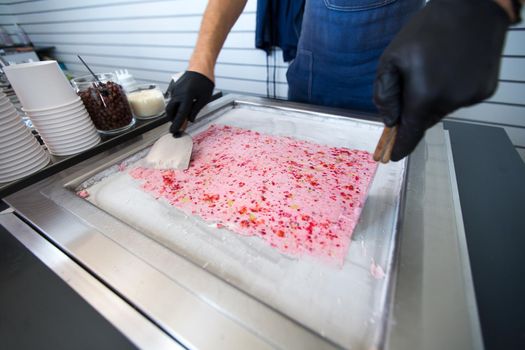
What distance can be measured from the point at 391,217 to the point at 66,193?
852 mm

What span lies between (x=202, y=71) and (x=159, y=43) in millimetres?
2278

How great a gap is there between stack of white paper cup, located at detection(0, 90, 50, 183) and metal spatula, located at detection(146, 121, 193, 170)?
1.05ft

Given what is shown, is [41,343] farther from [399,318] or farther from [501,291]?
[501,291]

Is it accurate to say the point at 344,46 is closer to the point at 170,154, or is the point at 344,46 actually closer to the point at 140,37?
the point at 170,154

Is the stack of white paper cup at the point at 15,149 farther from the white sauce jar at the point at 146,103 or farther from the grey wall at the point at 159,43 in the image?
the grey wall at the point at 159,43

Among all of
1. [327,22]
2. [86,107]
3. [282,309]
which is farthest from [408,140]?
[86,107]

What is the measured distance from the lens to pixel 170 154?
0.79m

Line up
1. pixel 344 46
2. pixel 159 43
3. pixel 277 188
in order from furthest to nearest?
pixel 159 43 < pixel 344 46 < pixel 277 188

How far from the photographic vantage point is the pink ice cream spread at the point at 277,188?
0.55 meters

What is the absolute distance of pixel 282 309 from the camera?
0.42m

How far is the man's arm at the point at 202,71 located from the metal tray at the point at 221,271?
11.6 inches

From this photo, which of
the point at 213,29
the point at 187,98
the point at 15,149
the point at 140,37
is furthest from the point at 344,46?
the point at 140,37

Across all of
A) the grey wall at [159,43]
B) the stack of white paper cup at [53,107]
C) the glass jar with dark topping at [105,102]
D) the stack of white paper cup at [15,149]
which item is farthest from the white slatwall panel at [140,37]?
the stack of white paper cup at [15,149]

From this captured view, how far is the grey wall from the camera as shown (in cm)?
141
